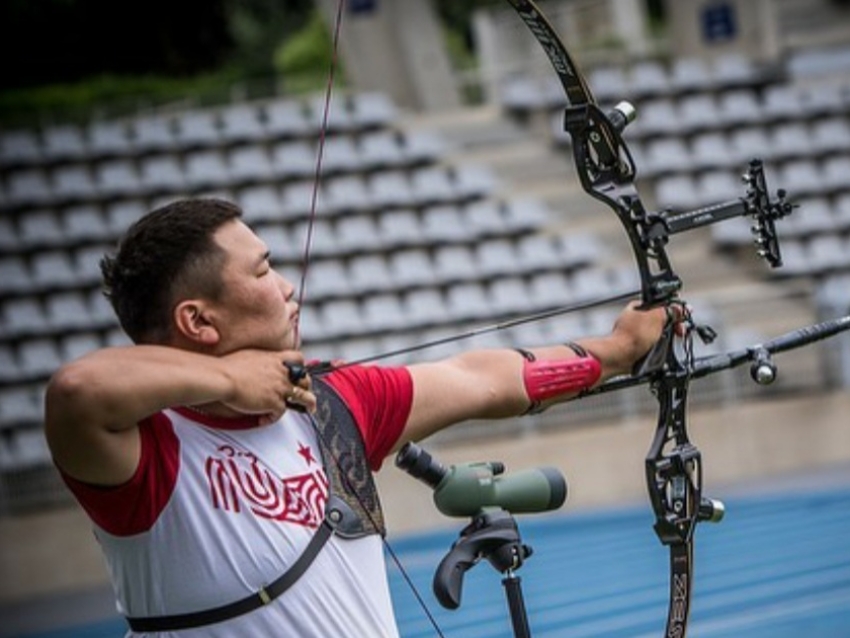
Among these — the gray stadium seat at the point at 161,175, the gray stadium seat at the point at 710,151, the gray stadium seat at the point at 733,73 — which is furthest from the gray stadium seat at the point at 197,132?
the gray stadium seat at the point at 733,73

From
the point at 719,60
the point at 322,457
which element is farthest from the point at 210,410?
the point at 719,60

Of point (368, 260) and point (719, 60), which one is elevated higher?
point (719, 60)

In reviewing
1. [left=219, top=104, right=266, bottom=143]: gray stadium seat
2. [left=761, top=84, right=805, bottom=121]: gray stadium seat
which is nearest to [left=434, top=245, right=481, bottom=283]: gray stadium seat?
[left=219, top=104, right=266, bottom=143]: gray stadium seat

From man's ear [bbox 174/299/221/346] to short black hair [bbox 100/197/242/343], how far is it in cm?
1

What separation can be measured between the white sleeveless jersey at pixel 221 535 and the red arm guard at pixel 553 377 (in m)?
0.44

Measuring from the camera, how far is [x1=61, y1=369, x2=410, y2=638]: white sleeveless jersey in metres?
2.62

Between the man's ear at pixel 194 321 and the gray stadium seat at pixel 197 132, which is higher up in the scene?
Result: the gray stadium seat at pixel 197 132

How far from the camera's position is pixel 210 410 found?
8.87 ft

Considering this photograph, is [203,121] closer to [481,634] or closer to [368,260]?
[368,260]

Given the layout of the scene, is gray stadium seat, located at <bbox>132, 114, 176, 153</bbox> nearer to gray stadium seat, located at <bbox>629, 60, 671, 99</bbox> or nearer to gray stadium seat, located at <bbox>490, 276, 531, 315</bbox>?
gray stadium seat, located at <bbox>490, 276, 531, 315</bbox>

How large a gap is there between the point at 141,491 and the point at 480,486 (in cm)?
52

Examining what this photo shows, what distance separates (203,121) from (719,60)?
14.6ft

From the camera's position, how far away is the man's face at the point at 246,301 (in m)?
2.68

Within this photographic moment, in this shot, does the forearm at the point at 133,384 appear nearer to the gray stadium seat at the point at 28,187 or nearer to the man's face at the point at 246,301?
the man's face at the point at 246,301
